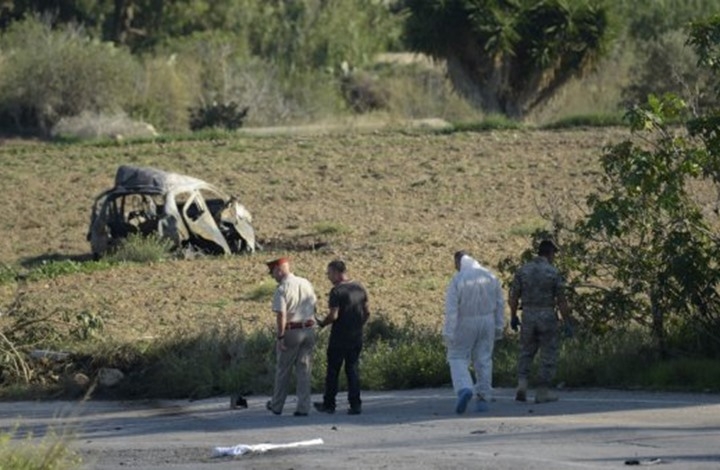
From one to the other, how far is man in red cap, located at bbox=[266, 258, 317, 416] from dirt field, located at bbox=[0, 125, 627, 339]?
568cm

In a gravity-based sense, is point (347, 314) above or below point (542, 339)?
above

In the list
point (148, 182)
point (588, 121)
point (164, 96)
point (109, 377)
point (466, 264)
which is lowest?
point (109, 377)

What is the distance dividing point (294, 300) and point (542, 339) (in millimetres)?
2590

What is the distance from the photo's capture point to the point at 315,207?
36.5 m

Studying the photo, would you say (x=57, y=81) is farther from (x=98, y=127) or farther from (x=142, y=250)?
(x=142, y=250)

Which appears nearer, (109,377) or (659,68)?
(109,377)

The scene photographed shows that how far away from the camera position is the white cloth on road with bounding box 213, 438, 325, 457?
15727mm

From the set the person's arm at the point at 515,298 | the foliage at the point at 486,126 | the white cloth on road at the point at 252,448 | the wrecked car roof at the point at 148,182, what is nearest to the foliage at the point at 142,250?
the wrecked car roof at the point at 148,182

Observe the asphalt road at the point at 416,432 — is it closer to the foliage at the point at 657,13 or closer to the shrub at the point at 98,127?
the shrub at the point at 98,127

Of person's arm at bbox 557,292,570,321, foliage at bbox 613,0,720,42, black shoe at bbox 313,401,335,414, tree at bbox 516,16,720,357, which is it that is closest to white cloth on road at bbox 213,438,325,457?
black shoe at bbox 313,401,335,414

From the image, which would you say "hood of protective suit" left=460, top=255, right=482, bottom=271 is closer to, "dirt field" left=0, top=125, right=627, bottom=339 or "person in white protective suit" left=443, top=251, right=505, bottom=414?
"person in white protective suit" left=443, top=251, right=505, bottom=414

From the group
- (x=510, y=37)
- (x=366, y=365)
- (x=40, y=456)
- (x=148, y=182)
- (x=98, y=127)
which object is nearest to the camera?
(x=40, y=456)

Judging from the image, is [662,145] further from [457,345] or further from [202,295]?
[202,295]

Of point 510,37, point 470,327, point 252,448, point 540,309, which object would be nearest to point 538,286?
point 540,309
